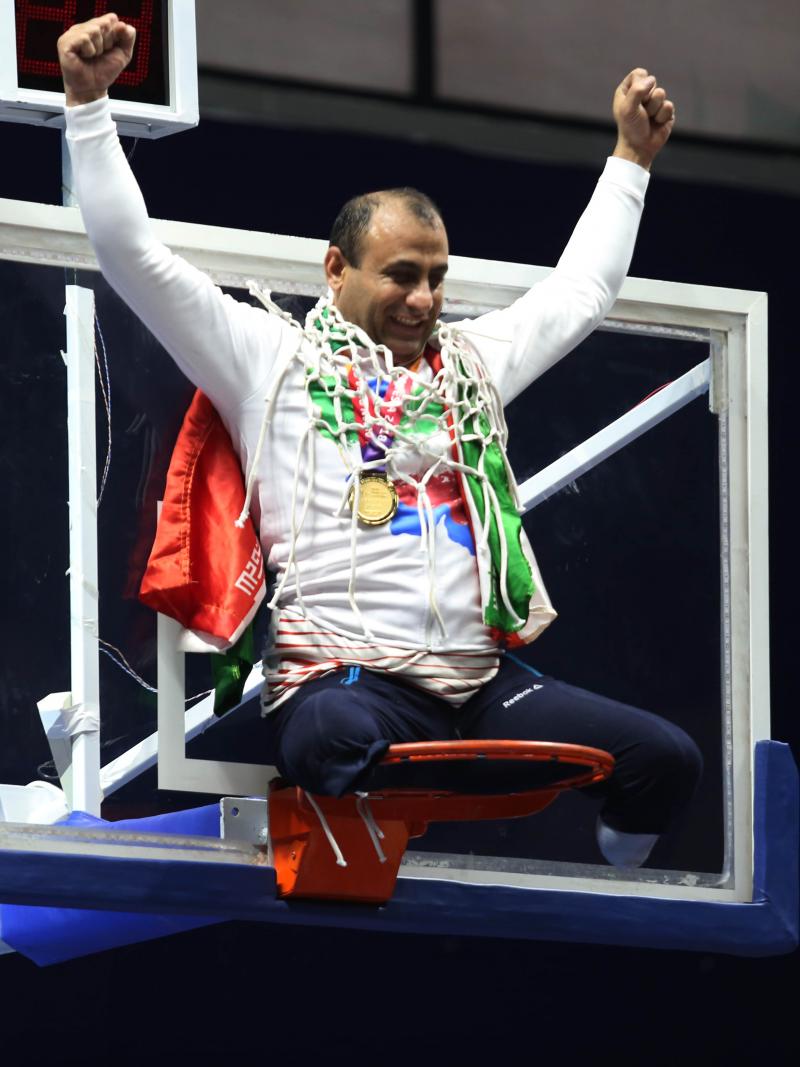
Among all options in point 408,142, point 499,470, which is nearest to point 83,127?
point 499,470

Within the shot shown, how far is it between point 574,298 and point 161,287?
524 millimetres

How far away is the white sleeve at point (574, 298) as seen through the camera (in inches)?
117

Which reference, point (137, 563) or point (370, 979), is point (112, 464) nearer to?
point (137, 563)

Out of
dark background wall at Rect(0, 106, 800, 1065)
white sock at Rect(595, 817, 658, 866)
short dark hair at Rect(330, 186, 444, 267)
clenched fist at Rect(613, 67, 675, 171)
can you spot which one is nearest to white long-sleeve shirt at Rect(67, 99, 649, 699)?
short dark hair at Rect(330, 186, 444, 267)

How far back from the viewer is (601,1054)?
4477mm

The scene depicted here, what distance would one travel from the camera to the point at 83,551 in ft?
9.34

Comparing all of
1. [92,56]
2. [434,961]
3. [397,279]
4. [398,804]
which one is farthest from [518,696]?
[434,961]

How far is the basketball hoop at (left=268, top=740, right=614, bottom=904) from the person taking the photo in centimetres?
263

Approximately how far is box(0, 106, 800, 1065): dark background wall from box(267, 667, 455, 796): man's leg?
152 centimetres

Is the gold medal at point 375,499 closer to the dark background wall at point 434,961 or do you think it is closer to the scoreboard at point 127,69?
the scoreboard at point 127,69

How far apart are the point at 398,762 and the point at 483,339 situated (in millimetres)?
583

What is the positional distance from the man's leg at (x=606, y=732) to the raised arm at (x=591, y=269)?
364 millimetres

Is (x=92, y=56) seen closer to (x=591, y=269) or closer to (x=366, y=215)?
(x=366, y=215)

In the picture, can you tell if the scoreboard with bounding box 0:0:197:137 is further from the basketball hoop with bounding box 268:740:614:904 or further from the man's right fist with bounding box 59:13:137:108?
the basketball hoop with bounding box 268:740:614:904
